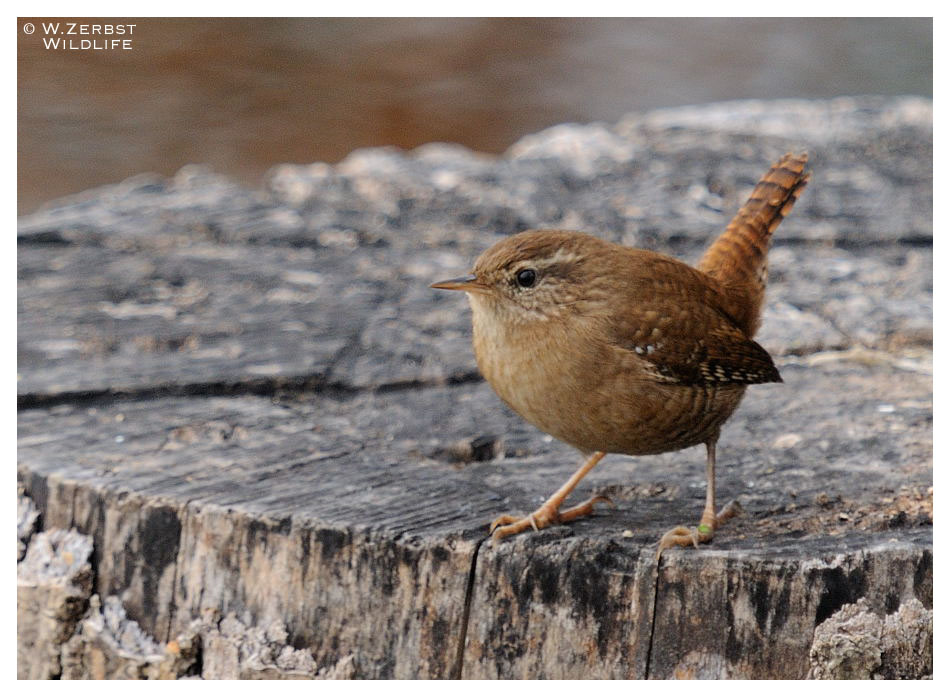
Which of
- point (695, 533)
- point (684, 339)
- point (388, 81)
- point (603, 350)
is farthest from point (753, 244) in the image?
point (388, 81)

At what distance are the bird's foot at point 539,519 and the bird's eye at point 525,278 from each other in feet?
1.58

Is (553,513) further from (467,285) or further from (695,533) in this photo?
(467,285)

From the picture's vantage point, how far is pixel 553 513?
229 centimetres

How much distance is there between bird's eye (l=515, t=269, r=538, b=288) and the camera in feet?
7.86

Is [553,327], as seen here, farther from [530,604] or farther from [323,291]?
[323,291]

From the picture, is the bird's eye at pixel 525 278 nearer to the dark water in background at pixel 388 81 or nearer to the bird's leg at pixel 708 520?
the bird's leg at pixel 708 520

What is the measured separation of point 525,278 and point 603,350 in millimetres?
243

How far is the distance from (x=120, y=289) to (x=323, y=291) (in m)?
0.63

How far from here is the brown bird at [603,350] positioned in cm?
229

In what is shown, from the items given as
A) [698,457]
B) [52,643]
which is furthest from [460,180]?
[52,643]

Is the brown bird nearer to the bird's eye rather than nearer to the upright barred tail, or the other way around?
the bird's eye

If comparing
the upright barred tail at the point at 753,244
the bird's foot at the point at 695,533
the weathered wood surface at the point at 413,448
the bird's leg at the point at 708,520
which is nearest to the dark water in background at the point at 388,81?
the weathered wood surface at the point at 413,448

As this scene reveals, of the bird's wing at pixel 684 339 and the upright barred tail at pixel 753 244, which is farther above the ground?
the upright barred tail at pixel 753 244

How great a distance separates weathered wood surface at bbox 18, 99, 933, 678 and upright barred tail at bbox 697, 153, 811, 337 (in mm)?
297
